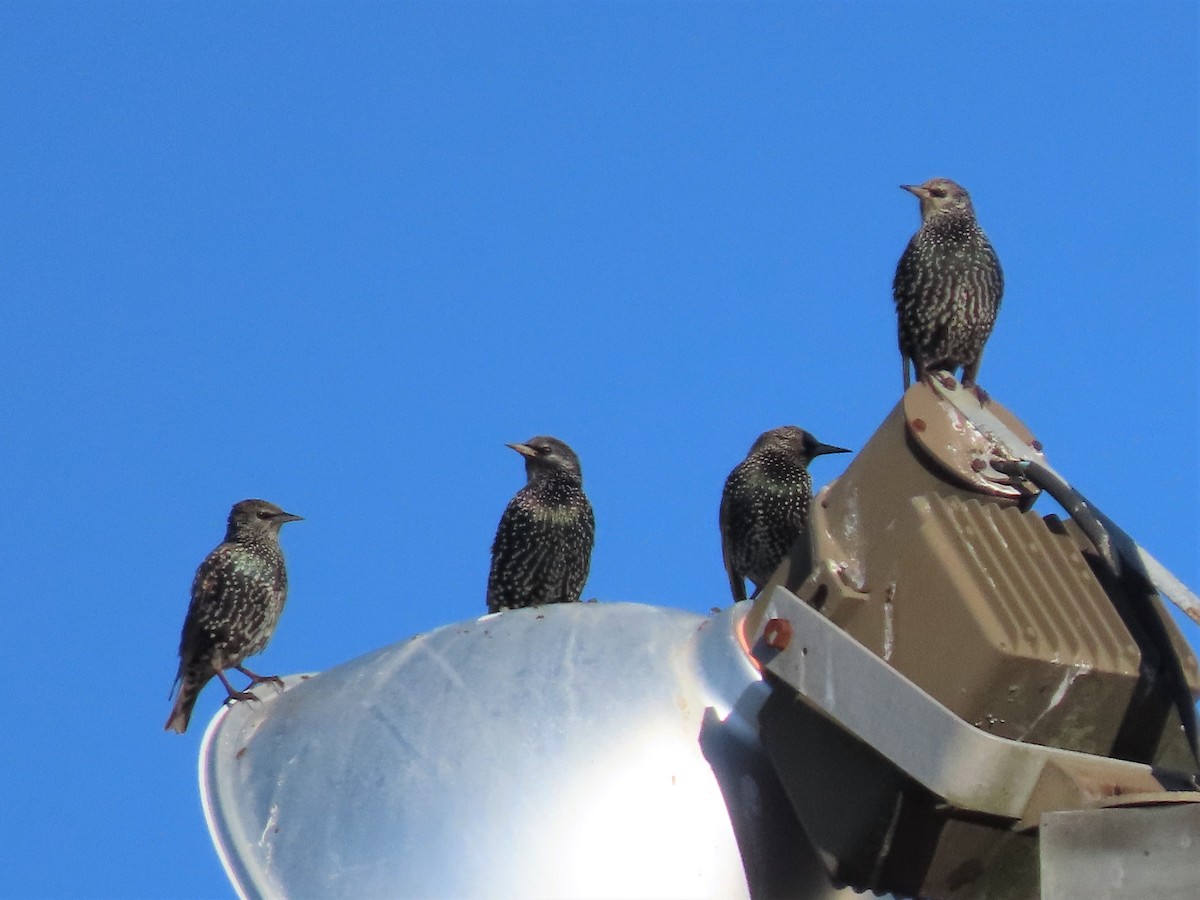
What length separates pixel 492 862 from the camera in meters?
2.29

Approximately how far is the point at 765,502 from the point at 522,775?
5548 millimetres

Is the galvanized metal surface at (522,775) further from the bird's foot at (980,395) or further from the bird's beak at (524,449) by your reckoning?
the bird's beak at (524,449)

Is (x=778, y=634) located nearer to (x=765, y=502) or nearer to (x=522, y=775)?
(x=522, y=775)

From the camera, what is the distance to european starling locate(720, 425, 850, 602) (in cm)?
779

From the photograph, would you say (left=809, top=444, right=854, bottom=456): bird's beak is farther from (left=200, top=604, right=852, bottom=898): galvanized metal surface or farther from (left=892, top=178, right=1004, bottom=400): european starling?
(left=200, top=604, right=852, bottom=898): galvanized metal surface

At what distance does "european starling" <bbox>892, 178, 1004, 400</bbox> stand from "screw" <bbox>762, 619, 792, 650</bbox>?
4193 millimetres

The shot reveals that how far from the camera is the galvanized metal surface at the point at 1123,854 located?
2.05 meters

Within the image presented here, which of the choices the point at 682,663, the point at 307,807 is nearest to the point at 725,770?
the point at 682,663

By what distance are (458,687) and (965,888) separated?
71 centimetres

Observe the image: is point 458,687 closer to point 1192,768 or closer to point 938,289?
point 1192,768

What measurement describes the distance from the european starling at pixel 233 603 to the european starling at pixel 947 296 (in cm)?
300

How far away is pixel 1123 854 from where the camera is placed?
2090mm

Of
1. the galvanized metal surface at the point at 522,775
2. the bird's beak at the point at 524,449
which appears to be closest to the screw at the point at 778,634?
the galvanized metal surface at the point at 522,775

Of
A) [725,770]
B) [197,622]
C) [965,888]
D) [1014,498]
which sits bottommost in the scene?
[197,622]
